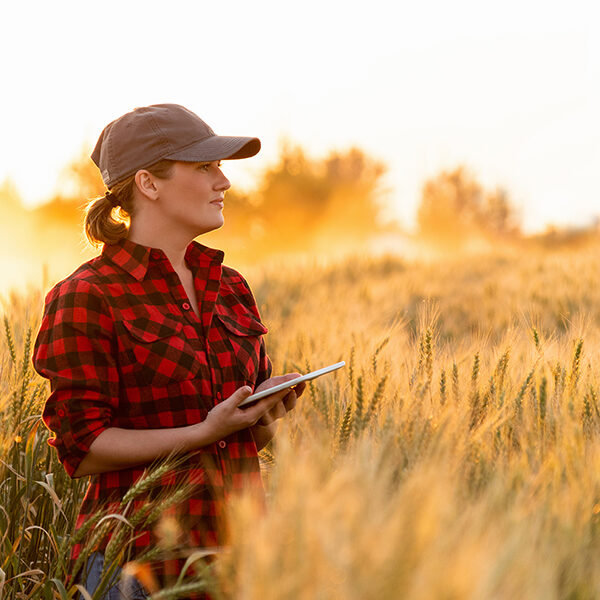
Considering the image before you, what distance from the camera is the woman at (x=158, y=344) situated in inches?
66.2

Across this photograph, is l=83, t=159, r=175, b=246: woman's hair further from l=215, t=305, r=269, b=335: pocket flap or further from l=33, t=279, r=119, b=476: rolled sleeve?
l=215, t=305, r=269, b=335: pocket flap

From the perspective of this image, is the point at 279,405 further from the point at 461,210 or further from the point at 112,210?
the point at 461,210

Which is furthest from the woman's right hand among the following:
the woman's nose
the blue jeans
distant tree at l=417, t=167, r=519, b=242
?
distant tree at l=417, t=167, r=519, b=242

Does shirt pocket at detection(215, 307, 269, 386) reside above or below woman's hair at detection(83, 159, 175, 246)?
below

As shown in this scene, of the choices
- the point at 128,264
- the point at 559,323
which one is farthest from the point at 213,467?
the point at 559,323

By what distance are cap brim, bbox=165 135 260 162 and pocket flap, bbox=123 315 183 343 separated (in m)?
0.44

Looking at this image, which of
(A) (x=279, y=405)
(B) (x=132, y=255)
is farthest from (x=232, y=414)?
(B) (x=132, y=255)

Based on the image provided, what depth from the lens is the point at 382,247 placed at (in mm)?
10172

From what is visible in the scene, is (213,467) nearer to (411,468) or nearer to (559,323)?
(411,468)

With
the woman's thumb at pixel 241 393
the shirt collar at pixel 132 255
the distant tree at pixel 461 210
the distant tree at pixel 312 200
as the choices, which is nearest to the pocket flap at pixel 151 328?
the shirt collar at pixel 132 255

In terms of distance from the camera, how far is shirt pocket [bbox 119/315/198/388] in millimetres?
1765

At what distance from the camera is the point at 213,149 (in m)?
1.96

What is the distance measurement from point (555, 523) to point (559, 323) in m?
3.11

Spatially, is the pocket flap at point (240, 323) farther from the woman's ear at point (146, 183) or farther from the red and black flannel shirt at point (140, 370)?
the woman's ear at point (146, 183)
